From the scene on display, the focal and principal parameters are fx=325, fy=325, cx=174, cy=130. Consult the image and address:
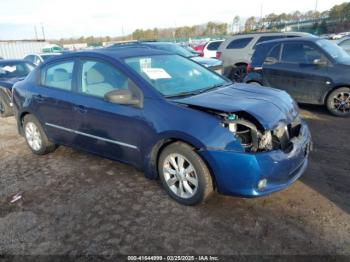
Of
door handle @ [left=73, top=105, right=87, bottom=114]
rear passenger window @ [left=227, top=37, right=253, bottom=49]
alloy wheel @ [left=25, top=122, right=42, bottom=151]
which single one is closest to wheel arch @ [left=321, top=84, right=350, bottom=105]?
rear passenger window @ [left=227, top=37, right=253, bottom=49]

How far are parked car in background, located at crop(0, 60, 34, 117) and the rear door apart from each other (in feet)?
20.3

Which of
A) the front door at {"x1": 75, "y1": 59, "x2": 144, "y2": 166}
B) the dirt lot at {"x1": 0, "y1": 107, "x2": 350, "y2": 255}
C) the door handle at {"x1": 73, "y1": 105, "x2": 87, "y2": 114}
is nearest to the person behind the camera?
the dirt lot at {"x1": 0, "y1": 107, "x2": 350, "y2": 255}

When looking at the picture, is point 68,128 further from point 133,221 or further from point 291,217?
point 291,217

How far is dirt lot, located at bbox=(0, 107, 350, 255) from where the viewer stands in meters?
2.94

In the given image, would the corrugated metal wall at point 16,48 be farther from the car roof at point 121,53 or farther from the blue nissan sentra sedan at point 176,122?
the car roof at point 121,53

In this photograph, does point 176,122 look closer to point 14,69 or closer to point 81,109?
point 81,109

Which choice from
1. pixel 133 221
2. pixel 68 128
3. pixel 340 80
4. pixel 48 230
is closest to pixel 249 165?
pixel 133 221

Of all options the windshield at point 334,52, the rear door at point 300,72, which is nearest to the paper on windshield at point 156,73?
the rear door at point 300,72

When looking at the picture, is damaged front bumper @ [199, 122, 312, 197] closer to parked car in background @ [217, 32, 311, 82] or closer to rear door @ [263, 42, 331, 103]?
rear door @ [263, 42, 331, 103]

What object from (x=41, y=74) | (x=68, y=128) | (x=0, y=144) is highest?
(x=41, y=74)

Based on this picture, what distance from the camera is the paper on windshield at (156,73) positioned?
156 inches

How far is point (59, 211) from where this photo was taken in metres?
3.66

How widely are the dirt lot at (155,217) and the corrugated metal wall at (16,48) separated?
26.9 meters

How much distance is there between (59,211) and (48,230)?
373 millimetres
